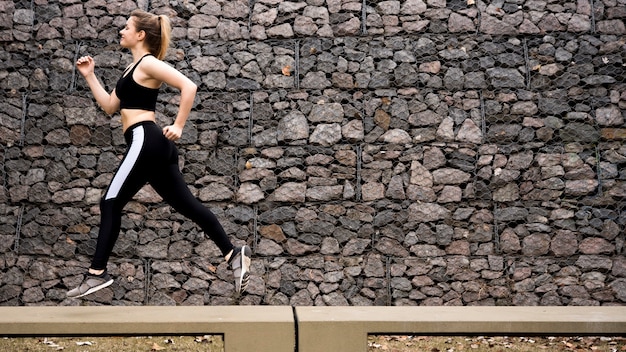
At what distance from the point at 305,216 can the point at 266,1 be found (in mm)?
2216

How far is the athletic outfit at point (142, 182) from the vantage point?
10.4 ft

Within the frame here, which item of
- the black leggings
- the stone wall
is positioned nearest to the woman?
the black leggings

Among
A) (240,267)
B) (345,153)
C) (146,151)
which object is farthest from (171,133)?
(345,153)

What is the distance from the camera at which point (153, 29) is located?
3.39 metres

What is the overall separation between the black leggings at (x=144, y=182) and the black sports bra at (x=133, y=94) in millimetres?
96

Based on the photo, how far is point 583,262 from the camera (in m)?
6.48

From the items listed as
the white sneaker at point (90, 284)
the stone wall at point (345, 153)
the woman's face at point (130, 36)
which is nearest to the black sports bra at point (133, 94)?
the woman's face at point (130, 36)

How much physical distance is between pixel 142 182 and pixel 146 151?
16 cm

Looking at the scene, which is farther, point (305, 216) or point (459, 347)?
point (305, 216)

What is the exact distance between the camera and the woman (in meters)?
3.17

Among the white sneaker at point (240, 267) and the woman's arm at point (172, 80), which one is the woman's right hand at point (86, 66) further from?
the white sneaker at point (240, 267)

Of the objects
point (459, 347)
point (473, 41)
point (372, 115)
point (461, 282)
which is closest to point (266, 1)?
point (372, 115)

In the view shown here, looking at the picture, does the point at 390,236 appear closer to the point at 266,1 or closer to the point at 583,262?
the point at 583,262

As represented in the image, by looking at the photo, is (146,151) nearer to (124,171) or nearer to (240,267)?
(124,171)
